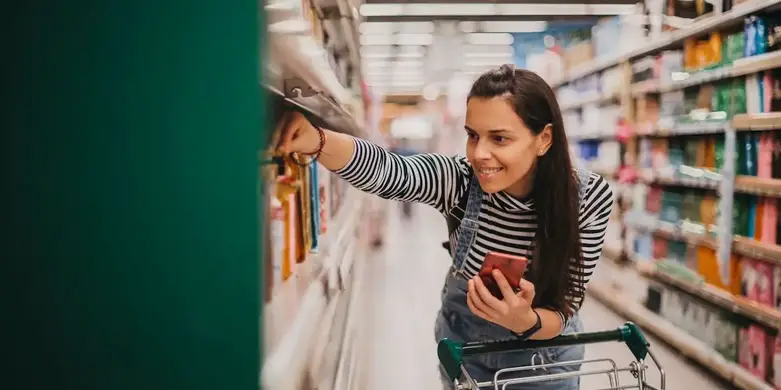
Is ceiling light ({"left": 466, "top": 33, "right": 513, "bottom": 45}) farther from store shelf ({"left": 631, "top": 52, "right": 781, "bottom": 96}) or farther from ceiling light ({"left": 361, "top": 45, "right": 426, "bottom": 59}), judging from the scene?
store shelf ({"left": 631, "top": 52, "right": 781, "bottom": 96})

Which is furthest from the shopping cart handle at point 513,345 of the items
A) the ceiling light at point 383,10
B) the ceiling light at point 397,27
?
the ceiling light at point 397,27

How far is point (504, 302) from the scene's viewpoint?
1359 mm

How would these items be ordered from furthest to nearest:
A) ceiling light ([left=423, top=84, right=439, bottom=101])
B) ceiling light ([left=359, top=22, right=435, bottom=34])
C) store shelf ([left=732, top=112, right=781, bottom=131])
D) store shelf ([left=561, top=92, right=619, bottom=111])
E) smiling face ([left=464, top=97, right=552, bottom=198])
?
ceiling light ([left=423, top=84, right=439, bottom=101]) → ceiling light ([left=359, top=22, right=435, bottom=34]) → store shelf ([left=561, top=92, right=619, bottom=111]) → store shelf ([left=732, top=112, right=781, bottom=131]) → smiling face ([left=464, top=97, right=552, bottom=198])

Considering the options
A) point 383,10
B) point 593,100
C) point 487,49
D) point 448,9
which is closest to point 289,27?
point 593,100

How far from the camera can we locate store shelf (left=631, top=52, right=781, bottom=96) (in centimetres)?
303

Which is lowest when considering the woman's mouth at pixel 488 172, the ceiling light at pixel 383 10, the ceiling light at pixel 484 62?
the woman's mouth at pixel 488 172

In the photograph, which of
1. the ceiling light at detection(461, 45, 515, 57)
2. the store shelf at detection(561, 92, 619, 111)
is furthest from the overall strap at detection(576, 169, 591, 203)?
the ceiling light at detection(461, 45, 515, 57)

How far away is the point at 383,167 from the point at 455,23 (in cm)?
726

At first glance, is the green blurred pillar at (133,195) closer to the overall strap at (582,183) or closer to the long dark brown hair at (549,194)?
the long dark brown hair at (549,194)

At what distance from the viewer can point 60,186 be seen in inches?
31.3

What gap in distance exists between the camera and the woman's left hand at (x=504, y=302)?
1.34 metres

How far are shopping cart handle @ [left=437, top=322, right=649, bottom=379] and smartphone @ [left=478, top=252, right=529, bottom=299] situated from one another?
0.14m

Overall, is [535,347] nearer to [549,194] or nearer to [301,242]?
[549,194]

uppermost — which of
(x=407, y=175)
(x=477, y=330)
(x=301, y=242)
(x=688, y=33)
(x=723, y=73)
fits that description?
(x=688, y=33)
